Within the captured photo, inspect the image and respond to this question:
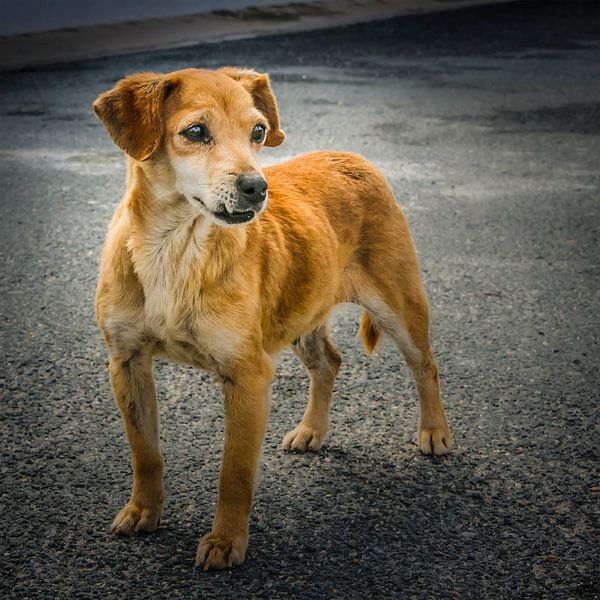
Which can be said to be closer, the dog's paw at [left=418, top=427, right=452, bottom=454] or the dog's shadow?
the dog's shadow

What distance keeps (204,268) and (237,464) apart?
0.77 meters

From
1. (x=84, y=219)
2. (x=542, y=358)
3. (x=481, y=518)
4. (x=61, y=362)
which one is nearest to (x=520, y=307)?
(x=542, y=358)

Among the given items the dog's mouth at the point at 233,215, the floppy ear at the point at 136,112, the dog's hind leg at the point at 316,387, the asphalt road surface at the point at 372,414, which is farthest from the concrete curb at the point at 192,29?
the dog's mouth at the point at 233,215

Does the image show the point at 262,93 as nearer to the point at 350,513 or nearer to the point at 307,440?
the point at 307,440

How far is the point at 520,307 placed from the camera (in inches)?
252

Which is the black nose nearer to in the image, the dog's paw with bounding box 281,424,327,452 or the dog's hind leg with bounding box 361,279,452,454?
the dog's hind leg with bounding box 361,279,452,454

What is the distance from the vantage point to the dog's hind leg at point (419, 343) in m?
4.59

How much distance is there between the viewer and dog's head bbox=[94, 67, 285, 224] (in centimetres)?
353

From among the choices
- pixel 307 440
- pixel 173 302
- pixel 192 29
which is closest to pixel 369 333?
pixel 307 440

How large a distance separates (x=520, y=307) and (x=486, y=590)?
3063 mm

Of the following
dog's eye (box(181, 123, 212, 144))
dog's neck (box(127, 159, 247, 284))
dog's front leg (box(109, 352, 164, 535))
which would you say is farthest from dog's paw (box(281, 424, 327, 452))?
dog's eye (box(181, 123, 212, 144))

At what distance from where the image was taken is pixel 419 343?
4.67 meters

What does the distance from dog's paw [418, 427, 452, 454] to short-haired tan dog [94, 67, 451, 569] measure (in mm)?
894

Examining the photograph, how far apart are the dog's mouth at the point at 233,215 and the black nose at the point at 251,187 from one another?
0.06 meters
